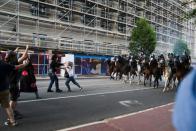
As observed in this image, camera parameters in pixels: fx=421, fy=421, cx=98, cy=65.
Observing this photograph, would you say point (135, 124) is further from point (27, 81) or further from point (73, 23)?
point (73, 23)

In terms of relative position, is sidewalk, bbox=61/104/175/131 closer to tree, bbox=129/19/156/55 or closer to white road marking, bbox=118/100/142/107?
white road marking, bbox=118/100/142/107

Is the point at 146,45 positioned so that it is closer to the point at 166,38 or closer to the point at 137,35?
the point at 137,35

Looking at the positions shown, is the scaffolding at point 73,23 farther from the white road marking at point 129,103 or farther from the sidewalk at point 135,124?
the sidewalk at point 135,124

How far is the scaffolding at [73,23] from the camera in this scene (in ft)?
110

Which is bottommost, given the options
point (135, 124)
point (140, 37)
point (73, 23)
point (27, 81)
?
point (135, 124)

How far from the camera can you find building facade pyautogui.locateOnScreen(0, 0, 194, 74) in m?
33.5

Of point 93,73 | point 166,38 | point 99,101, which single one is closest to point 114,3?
point 93,73

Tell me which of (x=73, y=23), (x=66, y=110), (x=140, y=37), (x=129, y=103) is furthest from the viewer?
(x=140, y=37)

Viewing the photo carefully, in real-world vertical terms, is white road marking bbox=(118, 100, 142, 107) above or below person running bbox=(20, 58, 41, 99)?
below

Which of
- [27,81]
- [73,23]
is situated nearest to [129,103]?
[27,81]

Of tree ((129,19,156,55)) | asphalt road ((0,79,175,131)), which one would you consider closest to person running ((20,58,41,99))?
asphalt road ((0,79,175,131))

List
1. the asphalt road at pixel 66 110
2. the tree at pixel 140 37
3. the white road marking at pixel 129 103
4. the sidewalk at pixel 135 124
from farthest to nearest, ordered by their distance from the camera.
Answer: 1. the tree at pixel 140 37
2. the white road marking at pixel 129 103
3. the asphalt road at pixel 66 110
4. the sidewalk at pixel 135 124

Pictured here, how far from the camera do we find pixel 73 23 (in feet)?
137

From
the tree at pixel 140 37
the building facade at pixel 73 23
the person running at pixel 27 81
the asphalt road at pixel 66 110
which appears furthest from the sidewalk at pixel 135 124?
the tree at pixel 140 37
